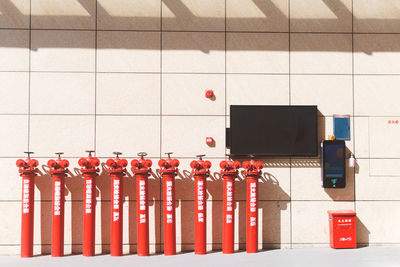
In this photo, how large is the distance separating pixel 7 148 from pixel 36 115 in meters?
0.61

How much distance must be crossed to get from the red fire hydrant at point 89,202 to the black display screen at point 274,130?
1939mm

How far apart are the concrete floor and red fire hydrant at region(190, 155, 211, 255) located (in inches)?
7.5

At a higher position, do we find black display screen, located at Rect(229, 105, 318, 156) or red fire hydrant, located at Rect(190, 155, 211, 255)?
black display screen, located at Rect(229, 105, 318, 156)

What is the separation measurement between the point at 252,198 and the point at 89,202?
2133 millimetres

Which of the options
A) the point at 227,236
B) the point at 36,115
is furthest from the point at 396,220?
the point at 36,115

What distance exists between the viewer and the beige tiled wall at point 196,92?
16.1 feet

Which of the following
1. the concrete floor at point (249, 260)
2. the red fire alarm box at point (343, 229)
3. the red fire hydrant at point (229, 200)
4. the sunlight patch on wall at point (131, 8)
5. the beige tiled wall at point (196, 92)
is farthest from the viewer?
the sunlight patch on wall at point (131, 8)

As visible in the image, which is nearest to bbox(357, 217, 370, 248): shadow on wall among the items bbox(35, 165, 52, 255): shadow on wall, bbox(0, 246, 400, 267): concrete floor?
bbox(0, 246, 400, 267): concrete floor

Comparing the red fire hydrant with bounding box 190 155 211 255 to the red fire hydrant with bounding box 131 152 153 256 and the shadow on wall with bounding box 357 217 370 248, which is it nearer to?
the red fire hydrant with bounding box 131 152 153 256

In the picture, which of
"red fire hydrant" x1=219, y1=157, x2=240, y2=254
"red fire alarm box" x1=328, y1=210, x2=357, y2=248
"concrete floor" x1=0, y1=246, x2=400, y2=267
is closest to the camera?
"concrete floor" x1=0, y1=246, x2=400, y2=267

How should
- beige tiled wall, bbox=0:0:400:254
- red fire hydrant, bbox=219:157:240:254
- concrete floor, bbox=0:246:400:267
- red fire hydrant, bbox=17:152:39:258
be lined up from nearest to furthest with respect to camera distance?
concrete floor, bbox=0:246:400:267 < red fire hydrant, bbox=17:152:39:258 < red fire hydrant, bbox=219:157:240:254 < beige tiled wall, bbox=0:0:400:254

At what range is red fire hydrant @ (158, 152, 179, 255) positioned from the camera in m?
4.52

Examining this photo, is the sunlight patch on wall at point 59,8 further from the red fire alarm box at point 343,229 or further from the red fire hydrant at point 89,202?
the red fire alarm box at point 343,229

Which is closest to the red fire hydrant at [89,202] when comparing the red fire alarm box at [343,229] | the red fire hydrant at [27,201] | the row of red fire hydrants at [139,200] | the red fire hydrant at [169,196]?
the row of red fire hydrants at [139,200]
